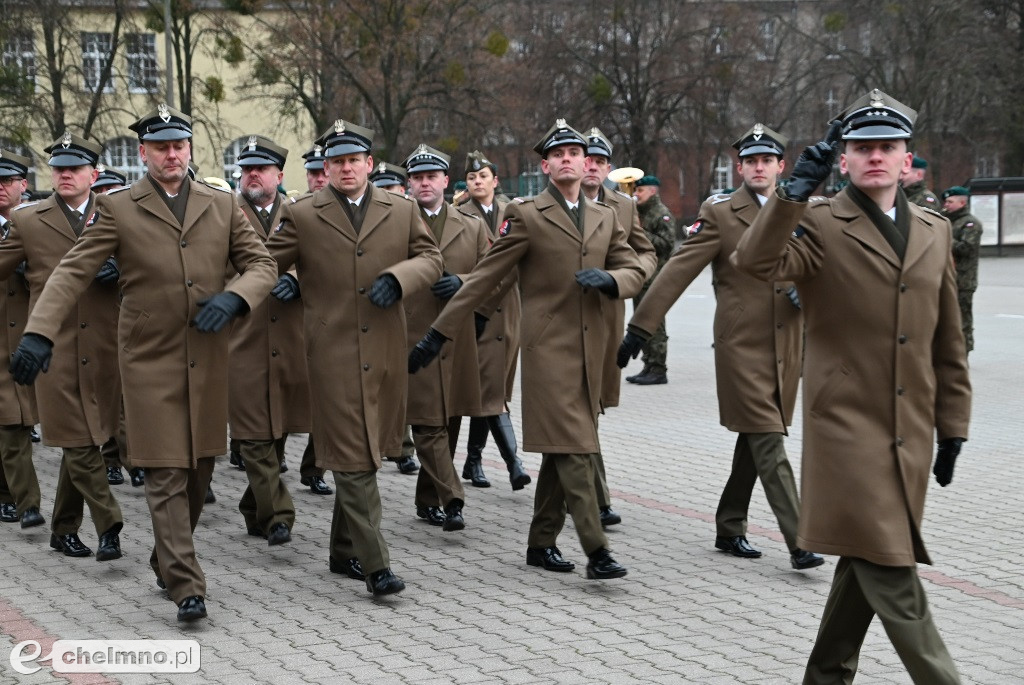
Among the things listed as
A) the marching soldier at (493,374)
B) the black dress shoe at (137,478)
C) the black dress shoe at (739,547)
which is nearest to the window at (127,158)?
the black dress shoe at (137,478)

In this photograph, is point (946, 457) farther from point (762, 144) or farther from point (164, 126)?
point (164, 126)

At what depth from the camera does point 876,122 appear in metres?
4.88

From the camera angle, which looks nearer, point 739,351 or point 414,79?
point 739,351

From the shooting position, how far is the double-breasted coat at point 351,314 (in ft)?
23.3

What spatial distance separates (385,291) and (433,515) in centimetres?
228

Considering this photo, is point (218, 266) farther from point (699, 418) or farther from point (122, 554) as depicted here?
point (699, 418)

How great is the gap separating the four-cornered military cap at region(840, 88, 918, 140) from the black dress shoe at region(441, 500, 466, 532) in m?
4.05

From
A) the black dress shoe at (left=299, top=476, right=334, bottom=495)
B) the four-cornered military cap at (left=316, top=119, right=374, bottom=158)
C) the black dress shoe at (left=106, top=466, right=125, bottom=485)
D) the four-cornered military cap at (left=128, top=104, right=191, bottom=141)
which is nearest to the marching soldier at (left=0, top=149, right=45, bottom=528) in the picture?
the black dress shoe at (left=106, top=466, right=125, bottom=485)

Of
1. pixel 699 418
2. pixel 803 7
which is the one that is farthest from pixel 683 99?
pixel 699 418

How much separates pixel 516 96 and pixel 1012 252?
12531mm

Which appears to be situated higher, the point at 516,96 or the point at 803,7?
the point at 803,7

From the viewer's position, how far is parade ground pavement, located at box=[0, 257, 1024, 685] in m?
5.85

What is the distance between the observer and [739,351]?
7.64 m

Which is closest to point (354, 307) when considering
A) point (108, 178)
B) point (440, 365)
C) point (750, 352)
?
point (440, 365)
